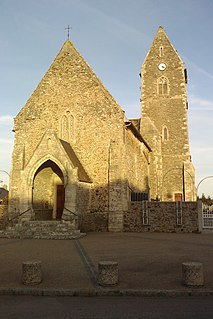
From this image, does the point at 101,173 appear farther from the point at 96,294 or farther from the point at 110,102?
the point at 96,294

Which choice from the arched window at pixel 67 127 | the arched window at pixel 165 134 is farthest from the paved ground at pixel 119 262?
the arched window at pixel 165 134

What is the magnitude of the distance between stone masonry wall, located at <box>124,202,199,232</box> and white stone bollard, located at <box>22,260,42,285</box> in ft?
42.9

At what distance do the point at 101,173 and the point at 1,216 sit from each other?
26.0 ft

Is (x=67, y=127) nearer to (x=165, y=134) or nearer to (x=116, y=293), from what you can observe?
(x=165, y=134)

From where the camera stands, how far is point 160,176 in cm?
3309

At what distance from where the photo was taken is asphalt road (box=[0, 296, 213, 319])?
5.22 metres

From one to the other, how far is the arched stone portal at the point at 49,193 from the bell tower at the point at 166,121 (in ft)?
43.6

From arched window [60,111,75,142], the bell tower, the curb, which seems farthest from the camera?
the bell tower

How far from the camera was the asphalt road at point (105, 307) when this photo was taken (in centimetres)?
522

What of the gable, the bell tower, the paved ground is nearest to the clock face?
the bell tower

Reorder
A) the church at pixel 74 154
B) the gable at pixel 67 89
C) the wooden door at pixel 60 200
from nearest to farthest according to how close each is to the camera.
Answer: the church at pixel 74 154 → the wooden door at pixel 60 200 → the gable at pixel 67 89

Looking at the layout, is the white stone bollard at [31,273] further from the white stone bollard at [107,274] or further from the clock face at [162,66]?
the clock face at [162,66]

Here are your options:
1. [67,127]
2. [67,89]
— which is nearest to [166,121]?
[67,89]

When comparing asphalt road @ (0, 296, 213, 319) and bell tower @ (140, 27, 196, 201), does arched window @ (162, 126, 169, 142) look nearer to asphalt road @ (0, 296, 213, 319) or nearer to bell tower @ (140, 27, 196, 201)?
bell tower @ (140, 27, 196, 201)
